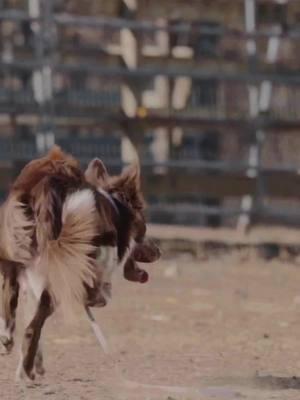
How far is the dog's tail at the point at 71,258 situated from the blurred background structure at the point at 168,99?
618 cm

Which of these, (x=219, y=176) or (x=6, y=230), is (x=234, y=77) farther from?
(x=6, y=230)

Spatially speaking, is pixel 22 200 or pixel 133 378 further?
pixel 133 378

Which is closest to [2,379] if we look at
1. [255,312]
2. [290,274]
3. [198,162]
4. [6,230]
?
[6,230]

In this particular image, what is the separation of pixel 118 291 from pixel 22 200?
12.6 feet

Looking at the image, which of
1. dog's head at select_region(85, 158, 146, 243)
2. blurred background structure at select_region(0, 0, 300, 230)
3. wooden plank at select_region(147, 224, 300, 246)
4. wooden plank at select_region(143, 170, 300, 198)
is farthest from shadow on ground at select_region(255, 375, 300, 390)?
wooden plank at select_region(143, 170, 300, 198)

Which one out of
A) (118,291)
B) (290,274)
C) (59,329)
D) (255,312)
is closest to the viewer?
(59,329)

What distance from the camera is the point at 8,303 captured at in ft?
18.3

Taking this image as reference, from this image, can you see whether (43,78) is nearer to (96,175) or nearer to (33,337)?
(96,175)

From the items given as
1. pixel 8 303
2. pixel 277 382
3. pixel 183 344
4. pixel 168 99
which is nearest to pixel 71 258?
pixel 8 303

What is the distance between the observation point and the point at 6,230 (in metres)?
5.28

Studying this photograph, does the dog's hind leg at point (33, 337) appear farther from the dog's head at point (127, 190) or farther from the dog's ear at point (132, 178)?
the dog's ear at point (132, 178)

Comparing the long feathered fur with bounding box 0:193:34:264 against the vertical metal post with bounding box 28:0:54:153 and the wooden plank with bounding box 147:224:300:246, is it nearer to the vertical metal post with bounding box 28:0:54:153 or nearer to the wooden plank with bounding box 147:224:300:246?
the wooden plank with bounding box 147:224:300:246

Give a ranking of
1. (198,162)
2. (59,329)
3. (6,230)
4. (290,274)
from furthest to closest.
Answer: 1. (198,162)
2. (290,274)
3. (59,329)
4. (6,230)

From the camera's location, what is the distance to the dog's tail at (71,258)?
5.17 metres
